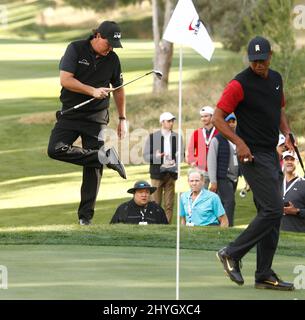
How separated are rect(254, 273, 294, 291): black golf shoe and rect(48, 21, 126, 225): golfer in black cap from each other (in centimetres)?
354

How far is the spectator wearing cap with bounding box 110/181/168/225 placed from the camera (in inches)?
617

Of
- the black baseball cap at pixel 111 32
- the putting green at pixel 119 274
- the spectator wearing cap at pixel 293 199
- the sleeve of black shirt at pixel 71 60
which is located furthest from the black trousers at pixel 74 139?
the spectator wearing cap at pixel 293 199

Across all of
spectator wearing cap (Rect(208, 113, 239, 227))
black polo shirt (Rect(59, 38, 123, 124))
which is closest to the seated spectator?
spectator wearing cap (Rect(208, 113, 239, 227))

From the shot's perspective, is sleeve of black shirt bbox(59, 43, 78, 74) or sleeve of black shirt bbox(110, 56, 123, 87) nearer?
sleeve of black shirt bbox(59, 43, 78, 74)

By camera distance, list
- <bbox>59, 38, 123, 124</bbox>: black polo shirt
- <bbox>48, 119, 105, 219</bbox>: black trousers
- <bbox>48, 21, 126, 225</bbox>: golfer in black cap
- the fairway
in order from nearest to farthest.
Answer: the fairway, <bbox>48, 21, 126, 225</bbox>: golfer in black cap, <bbox>59, 38, 123, 124</bbox>: black polo shirt, <bbox>48, 119, 105, 219</bbox>: black trousers

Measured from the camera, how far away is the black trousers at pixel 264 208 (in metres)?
10.3

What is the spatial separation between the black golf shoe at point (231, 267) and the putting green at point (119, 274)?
0.23 feet

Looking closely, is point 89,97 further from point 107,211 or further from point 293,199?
point 107,211

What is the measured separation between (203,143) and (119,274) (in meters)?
8.44

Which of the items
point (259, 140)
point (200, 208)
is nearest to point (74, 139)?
point (200, 208)

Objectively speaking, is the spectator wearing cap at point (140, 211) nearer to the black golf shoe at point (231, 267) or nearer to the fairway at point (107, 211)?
the fairway at point (107, 211)

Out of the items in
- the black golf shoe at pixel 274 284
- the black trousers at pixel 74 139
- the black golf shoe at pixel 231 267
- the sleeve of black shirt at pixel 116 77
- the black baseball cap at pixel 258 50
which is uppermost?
the black baseball cap at pixel 258 50

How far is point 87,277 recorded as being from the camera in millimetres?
10336

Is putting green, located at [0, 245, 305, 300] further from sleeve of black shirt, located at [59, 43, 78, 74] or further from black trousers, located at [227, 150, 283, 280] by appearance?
sleeve of black shirt, located at [59, 43, 78, 74]
